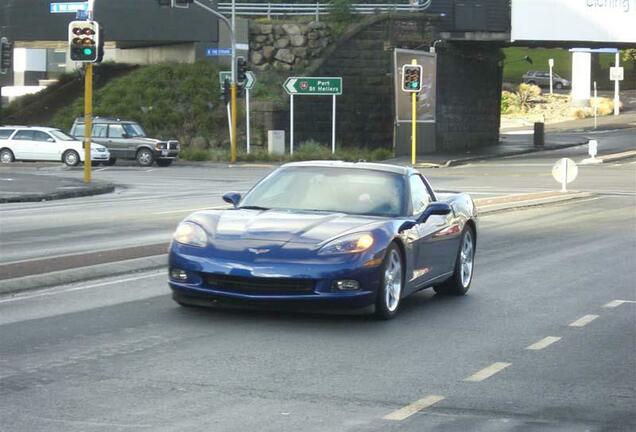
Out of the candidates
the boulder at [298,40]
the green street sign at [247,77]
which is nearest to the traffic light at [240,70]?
the green street sign at [247,77]

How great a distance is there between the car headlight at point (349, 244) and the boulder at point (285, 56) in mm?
47428

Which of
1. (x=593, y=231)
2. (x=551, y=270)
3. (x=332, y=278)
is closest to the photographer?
(x=332, y=278)

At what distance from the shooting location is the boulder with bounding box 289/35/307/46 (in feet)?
188

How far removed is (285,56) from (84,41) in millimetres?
27184

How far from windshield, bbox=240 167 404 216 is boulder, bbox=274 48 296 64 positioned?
151 ft

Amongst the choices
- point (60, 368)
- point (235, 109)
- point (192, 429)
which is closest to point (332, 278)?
point (60, 368)

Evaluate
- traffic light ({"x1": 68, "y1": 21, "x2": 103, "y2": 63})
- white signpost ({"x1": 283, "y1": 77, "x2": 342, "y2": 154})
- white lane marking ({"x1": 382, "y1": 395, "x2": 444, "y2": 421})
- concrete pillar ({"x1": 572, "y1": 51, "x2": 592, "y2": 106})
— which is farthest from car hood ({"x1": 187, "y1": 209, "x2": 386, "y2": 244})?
concrete pillar ({"x1": 572, "y1": 51, "x2": 592, "y2": 106})

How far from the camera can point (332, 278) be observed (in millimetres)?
10500

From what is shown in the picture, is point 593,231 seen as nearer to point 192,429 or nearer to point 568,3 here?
point 192,429

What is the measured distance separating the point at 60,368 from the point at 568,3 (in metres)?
52.8

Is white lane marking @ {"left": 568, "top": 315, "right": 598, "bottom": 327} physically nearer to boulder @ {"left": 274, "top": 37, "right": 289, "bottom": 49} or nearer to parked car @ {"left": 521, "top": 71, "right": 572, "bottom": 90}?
boulder @ {"left": 274, "top": 37, "right": 289, "bottom": 49}

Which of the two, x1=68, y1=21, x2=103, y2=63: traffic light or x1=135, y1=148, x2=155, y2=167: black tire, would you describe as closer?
x1=68, y1=21, x2=103, y2=63: traffic light

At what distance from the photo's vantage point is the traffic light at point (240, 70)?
51.2 meters

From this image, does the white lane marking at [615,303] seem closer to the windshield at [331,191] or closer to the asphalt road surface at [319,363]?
the asphalt road surface at [319,363]
